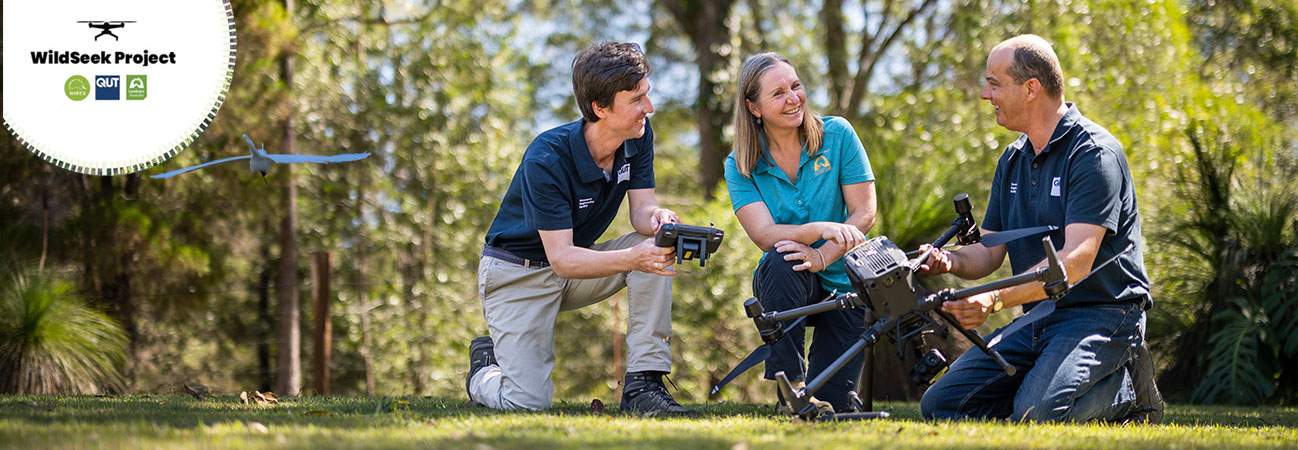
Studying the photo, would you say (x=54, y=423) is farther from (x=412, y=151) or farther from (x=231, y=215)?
(x=412, y=151)

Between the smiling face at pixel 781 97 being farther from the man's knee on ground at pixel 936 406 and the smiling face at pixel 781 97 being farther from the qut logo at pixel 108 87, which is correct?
the qut logo at pixel 108 87

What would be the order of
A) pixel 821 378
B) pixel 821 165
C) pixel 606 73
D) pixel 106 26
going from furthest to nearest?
pixel 106 26
pixel 821 165
pixel 606 73
pixel 821 378

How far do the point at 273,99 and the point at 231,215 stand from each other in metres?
1.35

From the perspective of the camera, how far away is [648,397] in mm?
3584

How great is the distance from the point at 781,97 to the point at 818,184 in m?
0.35

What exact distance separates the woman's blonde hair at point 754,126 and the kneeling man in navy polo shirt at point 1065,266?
63 cm

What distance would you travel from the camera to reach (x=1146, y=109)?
32.7ft

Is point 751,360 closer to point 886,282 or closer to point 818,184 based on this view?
point 886,282

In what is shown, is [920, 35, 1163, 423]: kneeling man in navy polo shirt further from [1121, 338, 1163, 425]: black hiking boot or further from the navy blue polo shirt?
the navy blue polo shirt

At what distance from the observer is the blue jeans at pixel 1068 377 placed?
335cm

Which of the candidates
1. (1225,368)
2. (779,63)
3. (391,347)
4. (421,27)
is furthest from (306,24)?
(1225,368)

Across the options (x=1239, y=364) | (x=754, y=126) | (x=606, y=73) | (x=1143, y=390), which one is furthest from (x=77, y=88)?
(x=1239, y=364)

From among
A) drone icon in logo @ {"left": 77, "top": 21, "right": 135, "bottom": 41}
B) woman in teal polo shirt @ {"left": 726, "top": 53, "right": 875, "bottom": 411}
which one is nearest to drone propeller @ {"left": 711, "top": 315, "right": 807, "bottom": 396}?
woman in teal polo shirt @ {"left": 726, "top": 53, "right": 875, "bottom": 411}

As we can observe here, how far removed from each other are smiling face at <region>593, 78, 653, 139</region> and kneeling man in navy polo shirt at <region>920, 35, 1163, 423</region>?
3.77 feet
